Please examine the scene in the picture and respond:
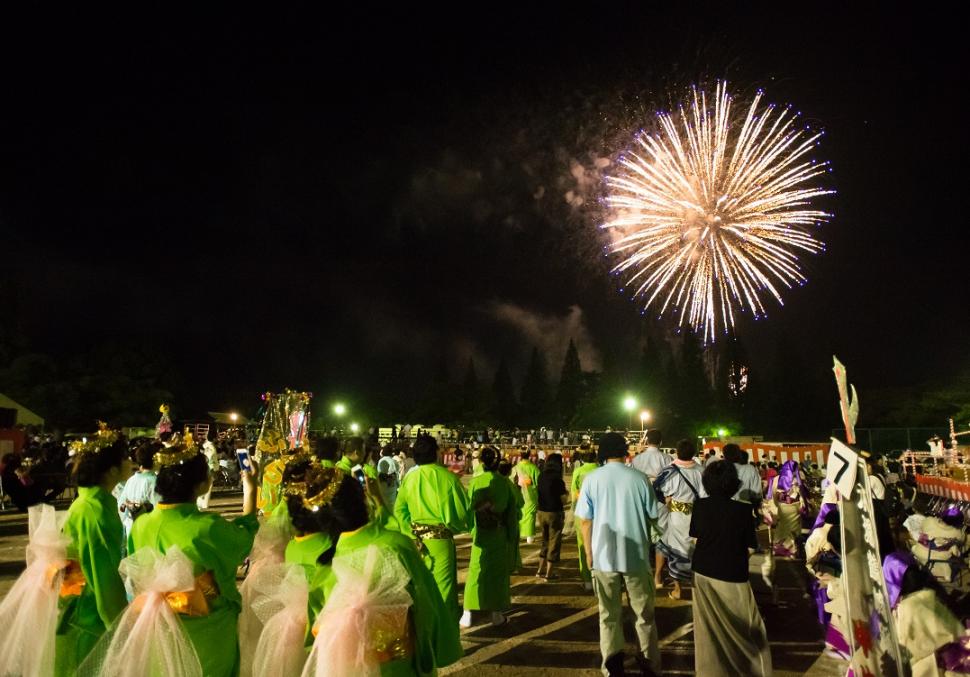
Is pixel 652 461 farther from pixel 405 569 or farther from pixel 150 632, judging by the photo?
pixel 150 632

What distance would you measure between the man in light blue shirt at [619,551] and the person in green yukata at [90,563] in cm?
348

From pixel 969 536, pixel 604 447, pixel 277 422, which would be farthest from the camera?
pixel 277 422

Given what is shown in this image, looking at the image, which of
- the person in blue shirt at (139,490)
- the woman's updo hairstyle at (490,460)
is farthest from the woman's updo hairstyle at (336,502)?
the person in blue shirt at (139,490)

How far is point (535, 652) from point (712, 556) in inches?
79.0

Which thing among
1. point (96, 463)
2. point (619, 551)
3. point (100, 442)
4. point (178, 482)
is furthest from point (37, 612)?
point (619, 551)

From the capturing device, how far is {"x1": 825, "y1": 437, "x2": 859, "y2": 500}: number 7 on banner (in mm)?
4152

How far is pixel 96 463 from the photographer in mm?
4129

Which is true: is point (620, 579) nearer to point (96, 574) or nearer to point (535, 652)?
point (535, 652)

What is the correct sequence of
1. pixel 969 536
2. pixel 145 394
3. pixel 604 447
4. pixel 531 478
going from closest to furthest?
pixel 604 447, pixel 969 536, pixel 531 478, pixel 145 394

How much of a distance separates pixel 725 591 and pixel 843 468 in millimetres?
1361

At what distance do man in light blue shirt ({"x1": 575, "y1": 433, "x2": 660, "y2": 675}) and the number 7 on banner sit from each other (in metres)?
1.51

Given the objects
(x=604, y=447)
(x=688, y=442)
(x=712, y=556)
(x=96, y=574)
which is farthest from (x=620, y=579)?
(x=96, y=574)

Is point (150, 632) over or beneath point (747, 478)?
beneath

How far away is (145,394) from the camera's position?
129ft
